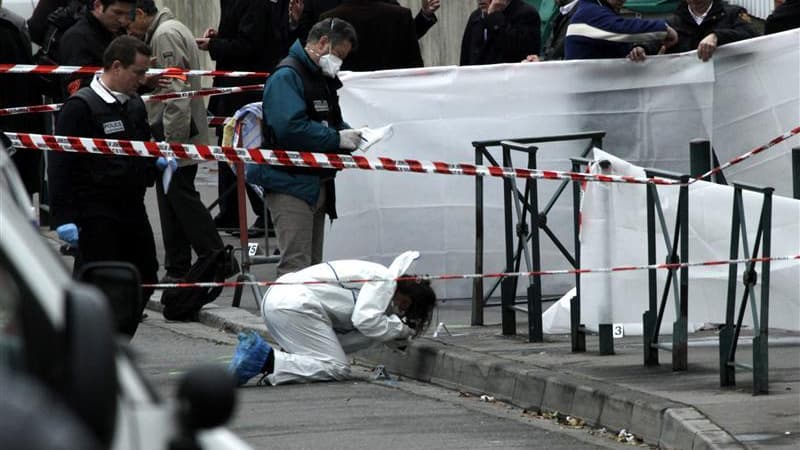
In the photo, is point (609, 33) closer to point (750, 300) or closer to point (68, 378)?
point (750, 300)

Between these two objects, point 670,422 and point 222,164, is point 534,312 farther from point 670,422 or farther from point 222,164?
point 222,164

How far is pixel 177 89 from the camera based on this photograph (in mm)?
12555

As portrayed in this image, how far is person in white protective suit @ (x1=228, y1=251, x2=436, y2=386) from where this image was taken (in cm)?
928

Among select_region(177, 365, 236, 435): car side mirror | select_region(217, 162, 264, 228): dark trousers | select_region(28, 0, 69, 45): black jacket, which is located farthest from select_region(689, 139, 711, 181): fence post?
select_region(28, 0, 69, 45): black jacket

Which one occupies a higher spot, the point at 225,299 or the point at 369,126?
the point at 369,126

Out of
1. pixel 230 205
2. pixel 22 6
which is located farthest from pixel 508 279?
pixel 22 6

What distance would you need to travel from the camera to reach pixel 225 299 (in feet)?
41.2

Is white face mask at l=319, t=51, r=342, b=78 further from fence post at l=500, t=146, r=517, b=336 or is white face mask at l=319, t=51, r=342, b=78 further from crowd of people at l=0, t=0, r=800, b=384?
fence post at l=500, t=146, r=517, b=336

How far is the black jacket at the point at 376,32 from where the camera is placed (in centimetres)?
1330

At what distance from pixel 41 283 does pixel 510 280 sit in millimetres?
7493

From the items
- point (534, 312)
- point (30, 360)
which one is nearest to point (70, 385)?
point (30, 360)

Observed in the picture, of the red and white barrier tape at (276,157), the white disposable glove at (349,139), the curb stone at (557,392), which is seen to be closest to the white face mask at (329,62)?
the white disposable glove at (349,139)

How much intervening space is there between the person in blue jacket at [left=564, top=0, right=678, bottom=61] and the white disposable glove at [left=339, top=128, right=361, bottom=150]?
189cm

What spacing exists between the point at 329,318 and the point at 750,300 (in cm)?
224
